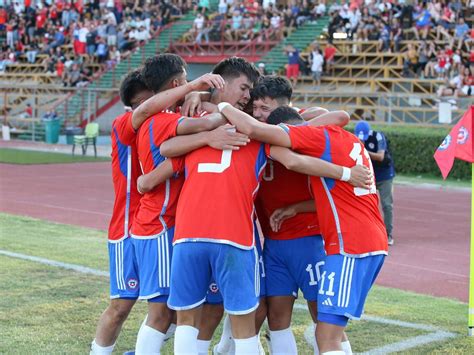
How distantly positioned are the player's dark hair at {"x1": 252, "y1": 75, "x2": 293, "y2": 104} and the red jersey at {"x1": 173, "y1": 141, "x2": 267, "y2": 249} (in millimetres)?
548

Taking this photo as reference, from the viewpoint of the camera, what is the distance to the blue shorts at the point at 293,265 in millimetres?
5430

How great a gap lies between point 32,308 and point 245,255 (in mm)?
3503

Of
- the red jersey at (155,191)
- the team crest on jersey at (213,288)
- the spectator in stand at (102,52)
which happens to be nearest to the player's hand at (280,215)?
the team crest on jersey at (213,288)

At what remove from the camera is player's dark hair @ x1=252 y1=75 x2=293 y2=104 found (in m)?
5.40

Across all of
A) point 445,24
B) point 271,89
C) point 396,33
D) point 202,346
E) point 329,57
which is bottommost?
point 329,57

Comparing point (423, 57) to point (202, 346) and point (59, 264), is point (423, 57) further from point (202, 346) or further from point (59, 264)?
point (202, 346)

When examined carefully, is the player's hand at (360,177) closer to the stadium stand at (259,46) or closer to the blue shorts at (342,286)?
the blue shorts at (342,286)

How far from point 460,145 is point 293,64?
77.3 ft

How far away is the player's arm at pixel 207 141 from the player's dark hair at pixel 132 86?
0.81 meters

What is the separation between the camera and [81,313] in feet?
24.8

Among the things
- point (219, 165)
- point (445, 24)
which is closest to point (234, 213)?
point (219, 165)

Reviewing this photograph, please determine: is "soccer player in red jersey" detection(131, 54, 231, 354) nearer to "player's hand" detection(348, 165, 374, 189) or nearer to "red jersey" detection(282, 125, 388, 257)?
"red jersey" detection(282, 125, 388, 257)

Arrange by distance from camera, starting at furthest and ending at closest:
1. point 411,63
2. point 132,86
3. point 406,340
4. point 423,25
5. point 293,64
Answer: point 293,64 < point 423,25 < point 411,63 < point 406,340 < point 132,86

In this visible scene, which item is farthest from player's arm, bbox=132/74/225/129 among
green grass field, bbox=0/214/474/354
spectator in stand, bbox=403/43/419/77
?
spectator in stand, bbox=403/43/419/77
